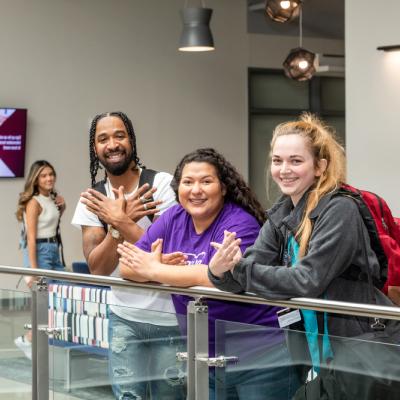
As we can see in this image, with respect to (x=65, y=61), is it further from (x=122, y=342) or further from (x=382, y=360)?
(x=382, y=360)

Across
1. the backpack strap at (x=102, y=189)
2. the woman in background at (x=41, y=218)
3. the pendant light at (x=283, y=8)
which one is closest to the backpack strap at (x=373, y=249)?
the backpack strap at (x=102, y=189)

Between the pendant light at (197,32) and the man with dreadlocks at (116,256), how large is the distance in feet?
16.6

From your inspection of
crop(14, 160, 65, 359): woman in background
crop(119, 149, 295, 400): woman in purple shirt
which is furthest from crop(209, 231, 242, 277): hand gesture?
crop(14, 160, 65, 359): woman in background

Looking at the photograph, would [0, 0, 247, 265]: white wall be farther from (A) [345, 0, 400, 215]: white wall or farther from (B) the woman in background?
(A) [345, 0, 400, 215]: white wall

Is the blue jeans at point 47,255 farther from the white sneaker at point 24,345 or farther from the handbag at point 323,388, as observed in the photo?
the handbag at point 323,388

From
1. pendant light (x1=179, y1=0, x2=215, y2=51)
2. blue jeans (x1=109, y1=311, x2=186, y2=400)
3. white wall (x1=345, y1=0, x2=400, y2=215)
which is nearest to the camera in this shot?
blue jeans (x1=109, y1=311, x2=186, y2=400)

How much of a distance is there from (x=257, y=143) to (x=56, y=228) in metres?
4.60

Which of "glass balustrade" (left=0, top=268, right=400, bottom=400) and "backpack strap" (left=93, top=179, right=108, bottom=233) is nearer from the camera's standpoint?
"glass balustrade" (left=0, top=268, right=400, bottom=400)

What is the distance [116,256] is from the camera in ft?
13.8

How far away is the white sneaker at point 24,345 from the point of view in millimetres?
4365

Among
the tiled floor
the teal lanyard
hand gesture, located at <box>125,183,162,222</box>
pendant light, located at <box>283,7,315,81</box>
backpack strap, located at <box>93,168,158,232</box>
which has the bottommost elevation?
the tiled floor

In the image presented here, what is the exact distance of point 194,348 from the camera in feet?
11.3

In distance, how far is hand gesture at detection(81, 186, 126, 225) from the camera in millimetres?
3982

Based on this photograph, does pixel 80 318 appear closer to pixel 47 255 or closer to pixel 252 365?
pixel 252 365
